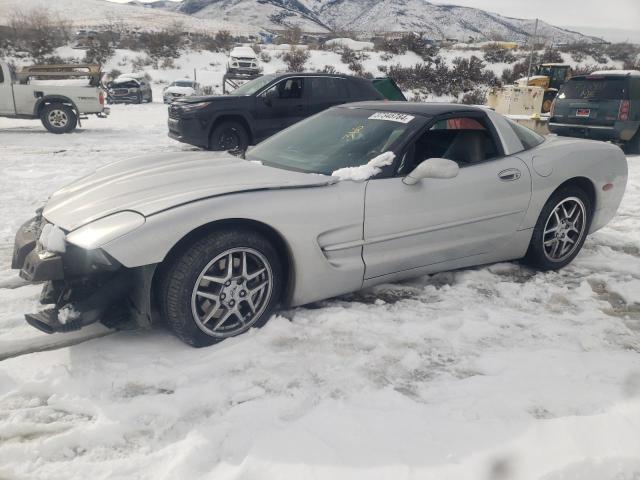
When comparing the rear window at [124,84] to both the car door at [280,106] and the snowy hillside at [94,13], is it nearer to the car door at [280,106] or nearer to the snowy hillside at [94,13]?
the car door at [280,106]

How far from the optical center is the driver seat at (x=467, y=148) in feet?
12.1

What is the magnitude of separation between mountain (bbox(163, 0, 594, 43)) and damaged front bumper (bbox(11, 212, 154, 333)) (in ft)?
339

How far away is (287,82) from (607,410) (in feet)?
25.8

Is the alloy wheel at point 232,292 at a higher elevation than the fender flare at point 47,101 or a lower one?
Answer: lower

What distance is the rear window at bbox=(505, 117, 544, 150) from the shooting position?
155 inches

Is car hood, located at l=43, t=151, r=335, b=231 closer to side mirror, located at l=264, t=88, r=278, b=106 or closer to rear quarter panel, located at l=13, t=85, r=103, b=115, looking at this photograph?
side mirror, located at l=264, t=88, r=278, b=106

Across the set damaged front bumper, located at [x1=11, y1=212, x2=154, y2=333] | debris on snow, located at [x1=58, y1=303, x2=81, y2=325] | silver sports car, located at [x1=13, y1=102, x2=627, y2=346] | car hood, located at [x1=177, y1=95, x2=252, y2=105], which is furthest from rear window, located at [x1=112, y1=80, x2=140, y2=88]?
debris on snow, located at [x1=58, y1=303, x2=81, y2=325]

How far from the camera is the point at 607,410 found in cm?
231

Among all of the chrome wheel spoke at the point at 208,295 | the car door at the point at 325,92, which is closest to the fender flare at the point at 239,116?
the car door at the point at 325,92

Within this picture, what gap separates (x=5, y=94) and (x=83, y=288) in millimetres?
11051

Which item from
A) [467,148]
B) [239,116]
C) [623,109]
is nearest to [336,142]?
[467,148]

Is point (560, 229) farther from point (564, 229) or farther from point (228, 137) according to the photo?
point (228, 137)

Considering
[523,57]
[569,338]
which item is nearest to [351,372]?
Answer: [569,338]

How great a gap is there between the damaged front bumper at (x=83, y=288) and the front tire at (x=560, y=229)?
2918mm
